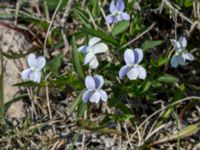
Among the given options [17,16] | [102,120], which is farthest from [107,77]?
[17,16]

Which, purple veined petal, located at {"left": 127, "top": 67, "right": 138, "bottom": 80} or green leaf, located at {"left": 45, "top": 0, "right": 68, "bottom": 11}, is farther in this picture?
green leaf, located at {"left": 45, "top": 0, "right": 68, "bottom": 11}

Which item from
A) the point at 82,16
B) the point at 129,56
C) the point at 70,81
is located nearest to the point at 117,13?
the point at 82,16

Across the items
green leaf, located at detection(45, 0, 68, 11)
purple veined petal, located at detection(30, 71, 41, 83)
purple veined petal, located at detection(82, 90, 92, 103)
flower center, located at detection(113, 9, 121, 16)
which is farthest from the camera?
green leaf, located at detection(45, 0, 68, 11)

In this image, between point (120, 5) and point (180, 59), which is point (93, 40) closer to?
point (120, 5)

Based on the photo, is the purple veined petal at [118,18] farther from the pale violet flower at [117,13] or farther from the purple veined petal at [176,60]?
the purple veined petal at [176,60]

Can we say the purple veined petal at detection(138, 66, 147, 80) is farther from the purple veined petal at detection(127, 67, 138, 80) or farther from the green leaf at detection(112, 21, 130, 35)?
the green leaf at detection(112, 21, 130, 35)

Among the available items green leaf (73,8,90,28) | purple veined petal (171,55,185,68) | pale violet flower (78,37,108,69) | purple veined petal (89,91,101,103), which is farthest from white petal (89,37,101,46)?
purple veined petal (171,55,185,68)

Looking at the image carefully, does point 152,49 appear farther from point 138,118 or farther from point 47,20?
point 47,20
